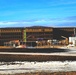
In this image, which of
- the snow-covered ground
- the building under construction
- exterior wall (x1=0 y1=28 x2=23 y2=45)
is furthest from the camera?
exterior wall (x1=0 y1=28 x2=23 y2=45)

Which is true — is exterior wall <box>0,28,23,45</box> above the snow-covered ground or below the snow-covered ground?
above

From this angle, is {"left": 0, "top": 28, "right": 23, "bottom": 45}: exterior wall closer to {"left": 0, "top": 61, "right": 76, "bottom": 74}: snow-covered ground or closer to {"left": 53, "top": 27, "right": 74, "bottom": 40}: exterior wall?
{"left": 53, "top": 27, "right": 74, "bottom": 40}: exterior wall

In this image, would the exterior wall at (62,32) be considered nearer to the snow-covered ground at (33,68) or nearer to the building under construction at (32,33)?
the building under construction at (32,33)

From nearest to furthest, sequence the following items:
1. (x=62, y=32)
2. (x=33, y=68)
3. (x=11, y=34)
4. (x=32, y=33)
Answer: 1. (x=33, y=68)
2. (x=11, y=34)
3. (x=32, y=33)
4. (x=62, y=32)

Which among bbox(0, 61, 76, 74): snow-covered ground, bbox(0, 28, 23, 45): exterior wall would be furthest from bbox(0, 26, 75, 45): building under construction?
bbox(0, 61, 76, 74): snow-covered ground

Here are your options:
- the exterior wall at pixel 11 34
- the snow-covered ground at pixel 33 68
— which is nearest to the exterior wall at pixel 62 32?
the exterior wall at pixel 11 34

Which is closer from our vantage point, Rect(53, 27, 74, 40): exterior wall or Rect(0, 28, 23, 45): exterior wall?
Rect(0, 28, 23, 45): exterior wall

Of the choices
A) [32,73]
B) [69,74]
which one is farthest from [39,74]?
[69,74]

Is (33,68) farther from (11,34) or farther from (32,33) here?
(32,33)

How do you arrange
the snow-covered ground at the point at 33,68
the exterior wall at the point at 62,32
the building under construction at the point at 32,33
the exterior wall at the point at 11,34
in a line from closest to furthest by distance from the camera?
the snow-covered ground at the point at 33,68
the building under construction at the point at 32,33
the exterior wall at the point at 11,34
the exterior wall at the point at 62,32

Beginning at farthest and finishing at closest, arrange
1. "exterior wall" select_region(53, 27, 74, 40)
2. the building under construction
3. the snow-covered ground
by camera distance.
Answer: "exterior wall" select_region(53, 27, 74, 40) → the building under construction → the snow-covered ground

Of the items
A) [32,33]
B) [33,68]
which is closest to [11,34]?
[32,33]

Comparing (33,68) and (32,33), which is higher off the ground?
(32,33)

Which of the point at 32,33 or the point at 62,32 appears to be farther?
the point at 62,32
